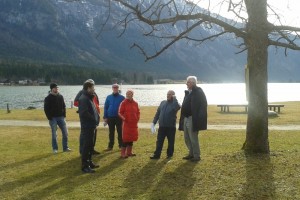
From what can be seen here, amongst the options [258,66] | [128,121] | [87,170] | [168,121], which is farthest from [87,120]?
[258,66]

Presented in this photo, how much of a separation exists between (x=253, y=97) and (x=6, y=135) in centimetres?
1468

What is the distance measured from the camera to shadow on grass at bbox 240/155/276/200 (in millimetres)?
8352

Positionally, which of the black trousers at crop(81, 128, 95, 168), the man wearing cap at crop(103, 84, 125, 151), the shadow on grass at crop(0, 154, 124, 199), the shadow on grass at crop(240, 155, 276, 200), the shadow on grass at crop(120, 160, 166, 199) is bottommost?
the shadow on grass at crop(0, 154, 124, 199)

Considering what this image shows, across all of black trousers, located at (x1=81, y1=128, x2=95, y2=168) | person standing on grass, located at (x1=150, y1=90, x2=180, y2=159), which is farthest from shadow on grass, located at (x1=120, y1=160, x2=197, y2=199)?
black trousers, located at (x1=81, y1=128, x2=95, y2=168)

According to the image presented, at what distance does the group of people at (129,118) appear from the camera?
36.8ft

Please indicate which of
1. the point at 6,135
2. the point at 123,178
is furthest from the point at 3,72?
the point at 123,178

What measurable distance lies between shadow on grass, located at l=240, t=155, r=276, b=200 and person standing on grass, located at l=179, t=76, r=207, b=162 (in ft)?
4.94

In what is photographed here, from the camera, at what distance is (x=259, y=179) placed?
9.13 meters

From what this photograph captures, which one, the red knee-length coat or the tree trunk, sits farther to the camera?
the red knee-length coat

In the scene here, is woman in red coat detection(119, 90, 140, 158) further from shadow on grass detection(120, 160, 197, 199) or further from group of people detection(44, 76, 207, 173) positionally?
shadow on grass detection(120, 160, 197, 199)

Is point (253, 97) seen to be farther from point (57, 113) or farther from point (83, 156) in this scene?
point (57, 113)

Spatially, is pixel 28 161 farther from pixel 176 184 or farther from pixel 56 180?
pixel 176 184

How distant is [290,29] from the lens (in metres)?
10.4

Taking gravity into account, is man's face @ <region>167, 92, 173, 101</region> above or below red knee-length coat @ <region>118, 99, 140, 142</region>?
above
